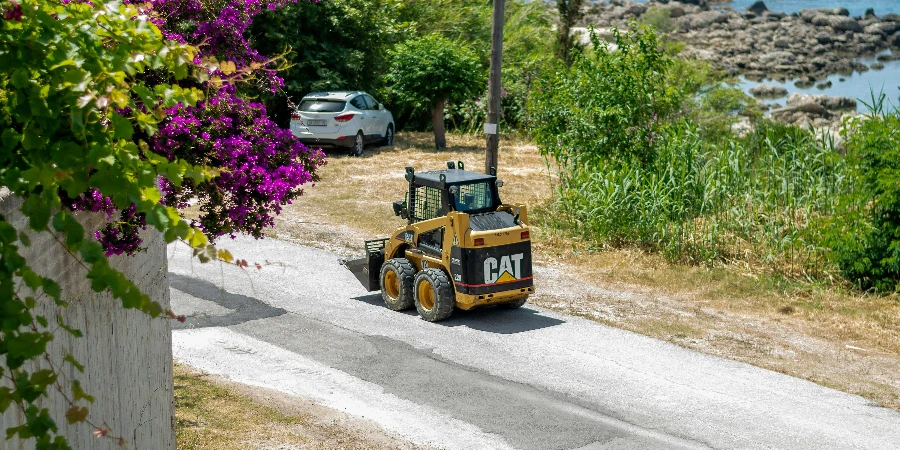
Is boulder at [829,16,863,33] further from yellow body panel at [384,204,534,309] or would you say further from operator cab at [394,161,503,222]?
yellow body panel at [384,204,534,309]

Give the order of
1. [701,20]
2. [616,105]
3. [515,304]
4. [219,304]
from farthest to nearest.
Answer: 1. [701,20]
2. [616,105]
3. [219,304]
4. [515,304]

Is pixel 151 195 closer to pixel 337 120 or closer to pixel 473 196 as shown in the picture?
pixel 473 196

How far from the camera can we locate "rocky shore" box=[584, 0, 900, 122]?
54.7 meters

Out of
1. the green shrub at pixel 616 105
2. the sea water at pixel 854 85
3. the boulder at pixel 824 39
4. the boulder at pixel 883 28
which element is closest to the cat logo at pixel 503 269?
the green shrub at pixel 616 105

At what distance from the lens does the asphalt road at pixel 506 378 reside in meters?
8.72

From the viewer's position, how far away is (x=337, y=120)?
2412 cm

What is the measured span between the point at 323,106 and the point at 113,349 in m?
18.3

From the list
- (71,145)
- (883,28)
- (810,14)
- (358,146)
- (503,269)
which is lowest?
(503,269)

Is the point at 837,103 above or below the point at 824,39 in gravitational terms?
below

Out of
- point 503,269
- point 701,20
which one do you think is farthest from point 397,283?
point 701,20

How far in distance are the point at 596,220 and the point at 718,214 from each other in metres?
1.91

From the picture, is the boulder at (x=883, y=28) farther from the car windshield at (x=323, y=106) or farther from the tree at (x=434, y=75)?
the car windshield at (x=323, y=106)

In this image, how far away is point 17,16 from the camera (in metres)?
3.36

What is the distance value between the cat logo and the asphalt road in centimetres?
63
